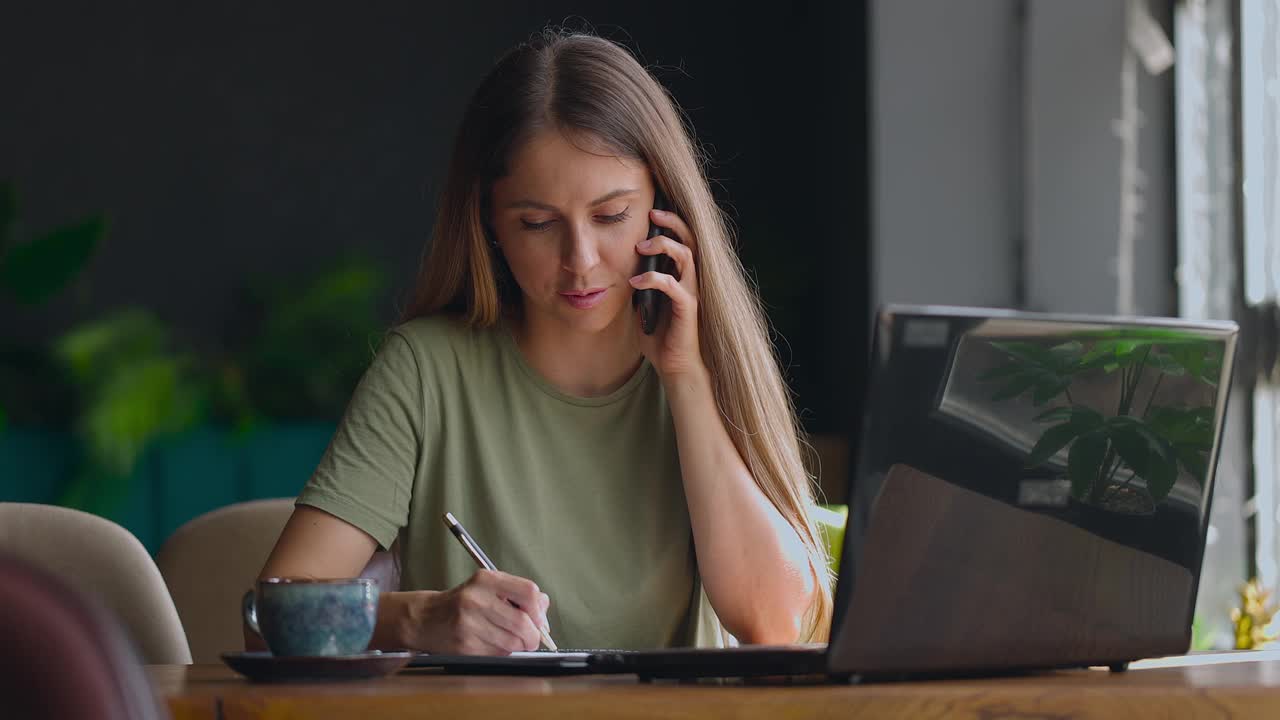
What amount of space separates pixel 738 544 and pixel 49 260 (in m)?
3.51

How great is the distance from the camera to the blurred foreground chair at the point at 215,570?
6.44ft

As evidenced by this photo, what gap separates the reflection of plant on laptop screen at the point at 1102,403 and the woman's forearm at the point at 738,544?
0.56 m

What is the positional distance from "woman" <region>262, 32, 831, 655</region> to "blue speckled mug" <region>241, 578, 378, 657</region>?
1.51 ft

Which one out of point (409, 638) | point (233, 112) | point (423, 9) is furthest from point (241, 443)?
point (409, 638)

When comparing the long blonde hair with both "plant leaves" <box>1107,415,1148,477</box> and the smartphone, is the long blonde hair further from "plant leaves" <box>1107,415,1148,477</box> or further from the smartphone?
"plant leaves" <box>1107,415,1148,477</box>

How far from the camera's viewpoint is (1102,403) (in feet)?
3.13

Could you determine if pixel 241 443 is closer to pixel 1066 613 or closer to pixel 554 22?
pixel 554 22

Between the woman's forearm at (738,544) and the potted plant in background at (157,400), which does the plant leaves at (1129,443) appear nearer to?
the woman's forearm at (738,544)

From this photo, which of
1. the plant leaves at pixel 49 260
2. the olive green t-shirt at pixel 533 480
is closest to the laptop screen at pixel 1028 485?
the olive green t-shirt at pixel 533 480

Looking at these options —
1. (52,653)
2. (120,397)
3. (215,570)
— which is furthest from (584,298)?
(120,397)

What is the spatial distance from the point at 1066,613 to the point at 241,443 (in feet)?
11.7

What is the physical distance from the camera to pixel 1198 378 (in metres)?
0.99

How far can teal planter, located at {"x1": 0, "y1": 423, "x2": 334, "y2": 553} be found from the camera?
421cm

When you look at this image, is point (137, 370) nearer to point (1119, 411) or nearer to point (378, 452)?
point (378, 452)
